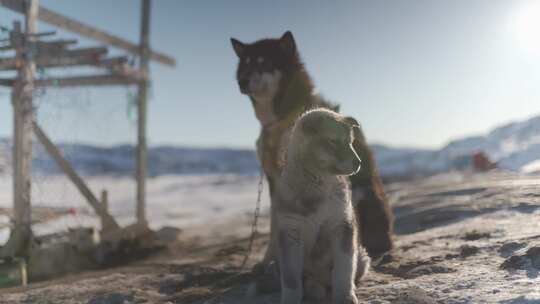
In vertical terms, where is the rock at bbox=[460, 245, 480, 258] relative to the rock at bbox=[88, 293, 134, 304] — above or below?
above

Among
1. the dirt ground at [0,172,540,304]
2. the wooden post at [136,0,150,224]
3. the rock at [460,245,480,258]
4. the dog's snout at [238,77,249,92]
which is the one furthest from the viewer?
the wooden post at [136,0,150,224]

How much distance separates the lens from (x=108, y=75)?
8.27 meters

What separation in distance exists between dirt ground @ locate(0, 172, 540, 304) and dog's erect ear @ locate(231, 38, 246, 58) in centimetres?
249

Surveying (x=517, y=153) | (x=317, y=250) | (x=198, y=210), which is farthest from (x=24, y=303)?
(x=198, y=210)

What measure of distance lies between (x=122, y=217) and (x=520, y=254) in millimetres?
10656

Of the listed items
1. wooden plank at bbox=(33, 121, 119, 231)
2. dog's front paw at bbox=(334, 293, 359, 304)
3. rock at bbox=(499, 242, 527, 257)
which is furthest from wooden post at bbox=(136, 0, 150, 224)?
rock at bbox=(499, 242, 527, 257)

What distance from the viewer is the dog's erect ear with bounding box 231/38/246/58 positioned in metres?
4.99

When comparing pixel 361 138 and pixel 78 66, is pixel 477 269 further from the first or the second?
pixel 78 66

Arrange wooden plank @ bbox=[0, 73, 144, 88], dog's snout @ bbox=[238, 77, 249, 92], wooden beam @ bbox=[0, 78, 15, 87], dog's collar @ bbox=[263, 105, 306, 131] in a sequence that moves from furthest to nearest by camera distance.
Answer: wooden plank @ bbox=[0, 73, 144, 88], wooden beam @ bbox=[0, 78, 15, 87], dog's collar @ bbox=[263, 105, 306, 131], dog's snout @ bbox=[238, 77, 249, 92]

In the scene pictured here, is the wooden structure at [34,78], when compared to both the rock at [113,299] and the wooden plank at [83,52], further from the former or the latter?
the rock at [113,299]

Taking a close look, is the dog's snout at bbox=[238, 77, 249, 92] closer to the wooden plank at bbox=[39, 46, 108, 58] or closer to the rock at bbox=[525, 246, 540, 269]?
the rock at bbox=[525, 246, 540, 269]

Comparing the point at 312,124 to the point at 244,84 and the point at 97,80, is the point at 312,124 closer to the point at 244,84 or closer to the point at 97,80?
the point at 244,84

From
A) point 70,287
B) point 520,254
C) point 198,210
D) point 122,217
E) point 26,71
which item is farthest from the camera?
point 198,210

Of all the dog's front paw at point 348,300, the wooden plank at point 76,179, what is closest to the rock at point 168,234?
the wooden plank at point 76,179
